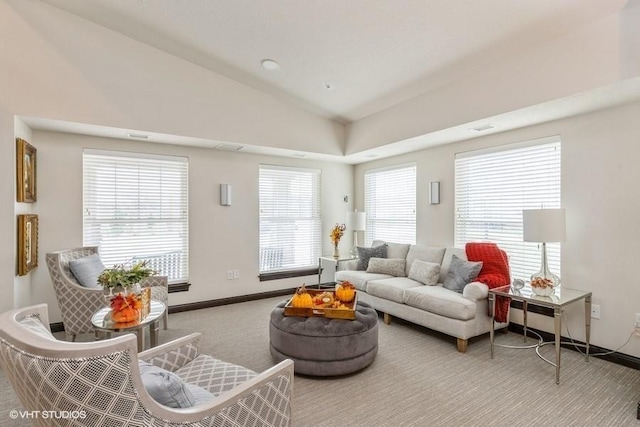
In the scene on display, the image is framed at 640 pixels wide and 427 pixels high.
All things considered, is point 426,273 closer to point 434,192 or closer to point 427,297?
point 427,297

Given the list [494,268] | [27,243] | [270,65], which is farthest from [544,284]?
[27,243]

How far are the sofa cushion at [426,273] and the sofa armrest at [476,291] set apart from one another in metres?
0.65

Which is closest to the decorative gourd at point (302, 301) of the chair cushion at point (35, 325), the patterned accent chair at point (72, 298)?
the patterned accent chair at point (72, 298)

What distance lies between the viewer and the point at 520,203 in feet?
12.7

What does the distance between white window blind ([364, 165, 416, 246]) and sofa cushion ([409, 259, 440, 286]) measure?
1.02 metres

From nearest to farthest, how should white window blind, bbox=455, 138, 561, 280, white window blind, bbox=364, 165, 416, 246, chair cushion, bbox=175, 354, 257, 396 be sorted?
chair cushion, bbox=175, 354, 257, 396 < white window blind, bbox=455, 138, 561, 280 < white window blind, bbox=364, 165, 416, 246

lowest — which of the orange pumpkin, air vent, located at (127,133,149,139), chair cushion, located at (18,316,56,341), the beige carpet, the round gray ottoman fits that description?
the beige carpet

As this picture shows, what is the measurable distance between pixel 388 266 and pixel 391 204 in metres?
1.37

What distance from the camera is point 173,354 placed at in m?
1.98

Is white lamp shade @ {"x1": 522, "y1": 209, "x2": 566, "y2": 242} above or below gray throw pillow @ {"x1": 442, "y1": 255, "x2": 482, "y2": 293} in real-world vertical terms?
above

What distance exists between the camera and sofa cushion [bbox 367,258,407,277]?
15.2 feet

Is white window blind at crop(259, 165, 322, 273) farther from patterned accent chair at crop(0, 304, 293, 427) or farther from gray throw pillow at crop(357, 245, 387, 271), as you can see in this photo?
patterned accent chair at crop(0, 304, 293, 427)

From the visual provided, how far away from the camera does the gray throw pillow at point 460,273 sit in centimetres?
367

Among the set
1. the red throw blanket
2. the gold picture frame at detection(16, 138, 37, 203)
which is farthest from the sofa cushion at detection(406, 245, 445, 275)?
the gold picture frame at detection(16, 138, 37, 203)
